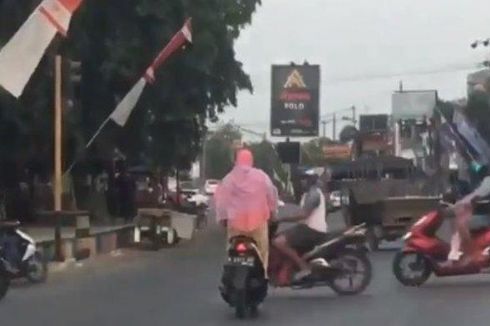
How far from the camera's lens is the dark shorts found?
1753cm

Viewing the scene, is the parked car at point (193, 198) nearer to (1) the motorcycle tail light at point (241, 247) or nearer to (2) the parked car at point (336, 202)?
(2) the parked car at point (336, 202)

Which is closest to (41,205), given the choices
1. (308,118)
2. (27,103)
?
(27,103)

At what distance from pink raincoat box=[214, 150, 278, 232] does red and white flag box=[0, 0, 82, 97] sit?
8282 mm

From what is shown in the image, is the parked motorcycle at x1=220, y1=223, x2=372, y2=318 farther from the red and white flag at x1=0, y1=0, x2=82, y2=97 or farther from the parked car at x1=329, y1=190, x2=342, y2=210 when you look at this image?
the red and white flag at x1=0, y1=0, x2=82, y2=97

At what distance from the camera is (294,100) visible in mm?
65062

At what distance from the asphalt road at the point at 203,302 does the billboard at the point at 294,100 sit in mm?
40361

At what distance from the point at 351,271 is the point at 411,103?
89643 mm

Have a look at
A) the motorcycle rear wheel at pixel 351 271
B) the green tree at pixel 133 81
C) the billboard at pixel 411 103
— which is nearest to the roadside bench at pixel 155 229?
the green tree at pixel 133 81

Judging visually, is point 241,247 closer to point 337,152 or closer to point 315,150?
point 337,152

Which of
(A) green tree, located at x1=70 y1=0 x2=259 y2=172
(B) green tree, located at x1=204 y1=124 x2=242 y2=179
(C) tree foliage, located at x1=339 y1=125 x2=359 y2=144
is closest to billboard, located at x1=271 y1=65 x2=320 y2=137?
(A) green tree, located at x1=70 y1=0 x2=259 y2=172

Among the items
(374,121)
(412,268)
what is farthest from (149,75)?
(374,121)

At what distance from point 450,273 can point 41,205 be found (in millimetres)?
28986

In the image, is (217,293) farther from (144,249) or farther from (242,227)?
(144,249)

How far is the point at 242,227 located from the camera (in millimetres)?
14930
